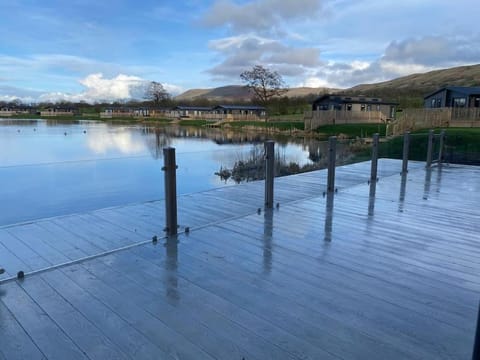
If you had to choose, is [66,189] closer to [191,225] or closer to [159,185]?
[159,185]

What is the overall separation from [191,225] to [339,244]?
1.39 metres

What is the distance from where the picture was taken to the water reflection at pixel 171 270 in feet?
6.72

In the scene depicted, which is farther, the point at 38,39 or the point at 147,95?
the point at 147,95

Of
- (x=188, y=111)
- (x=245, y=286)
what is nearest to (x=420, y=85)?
(x=188, y=111)

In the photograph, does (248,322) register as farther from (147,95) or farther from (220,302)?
(147,95)

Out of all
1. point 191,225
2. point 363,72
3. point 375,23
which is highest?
point 363,72

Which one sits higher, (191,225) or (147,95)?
(147,95)

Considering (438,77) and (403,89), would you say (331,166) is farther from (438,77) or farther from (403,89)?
(438,77)

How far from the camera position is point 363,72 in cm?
10981

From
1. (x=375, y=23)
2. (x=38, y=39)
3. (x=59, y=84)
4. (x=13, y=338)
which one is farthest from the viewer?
(x=59, y=84)

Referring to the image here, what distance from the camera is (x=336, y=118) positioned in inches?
1084

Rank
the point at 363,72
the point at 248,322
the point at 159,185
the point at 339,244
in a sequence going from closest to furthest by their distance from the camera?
1. the point at 248,322
2. the point at 339,244
3. the point at 159,185
4. the point at 363,72

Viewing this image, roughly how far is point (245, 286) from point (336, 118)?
2692cm

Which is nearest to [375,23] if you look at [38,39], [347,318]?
[347,318]
